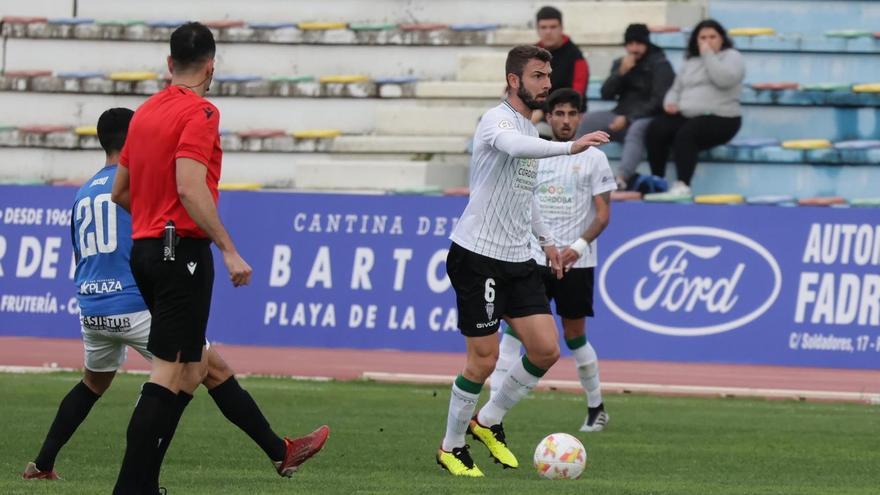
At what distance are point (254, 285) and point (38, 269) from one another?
7.86 feet

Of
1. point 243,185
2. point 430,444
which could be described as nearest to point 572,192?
point 430,444

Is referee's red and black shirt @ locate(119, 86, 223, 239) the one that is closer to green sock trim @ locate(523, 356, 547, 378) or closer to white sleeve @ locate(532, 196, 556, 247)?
green sock trim @ locate(523, 356, 547, 378)

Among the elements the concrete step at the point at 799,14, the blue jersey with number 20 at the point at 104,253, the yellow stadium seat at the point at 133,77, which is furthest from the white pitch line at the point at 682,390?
the yellow stadium seat at the point at 133,77

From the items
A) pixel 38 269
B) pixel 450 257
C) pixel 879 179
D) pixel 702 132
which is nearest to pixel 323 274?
pixel 38 269

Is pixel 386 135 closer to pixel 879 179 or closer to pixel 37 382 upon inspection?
pixel 879 179

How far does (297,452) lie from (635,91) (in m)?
12.1

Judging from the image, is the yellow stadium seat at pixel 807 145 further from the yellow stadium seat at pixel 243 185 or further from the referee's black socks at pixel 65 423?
the referee's black socks at pixel 65 423

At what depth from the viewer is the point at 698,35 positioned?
2003cm

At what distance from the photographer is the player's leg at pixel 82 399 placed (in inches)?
364

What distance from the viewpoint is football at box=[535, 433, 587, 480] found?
9570mm

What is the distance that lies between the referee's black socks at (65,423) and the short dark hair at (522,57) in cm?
286

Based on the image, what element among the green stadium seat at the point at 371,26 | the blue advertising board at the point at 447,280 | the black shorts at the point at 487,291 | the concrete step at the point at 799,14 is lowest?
the blue advertising board at the point at 447,280

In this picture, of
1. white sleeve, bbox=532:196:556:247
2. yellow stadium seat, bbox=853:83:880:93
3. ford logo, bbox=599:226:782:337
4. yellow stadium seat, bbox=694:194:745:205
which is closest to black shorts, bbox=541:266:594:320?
white sleeve, bbox=532:196:556:247

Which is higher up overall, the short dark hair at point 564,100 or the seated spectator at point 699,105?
the short dark hair at point 564,100
